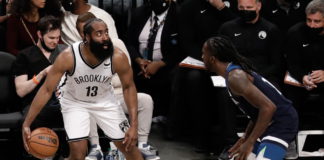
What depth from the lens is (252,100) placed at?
15.3ft

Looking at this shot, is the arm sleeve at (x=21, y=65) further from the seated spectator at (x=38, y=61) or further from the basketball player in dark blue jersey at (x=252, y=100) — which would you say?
the basketball player in dark blue jersey at (x=252, y=100)

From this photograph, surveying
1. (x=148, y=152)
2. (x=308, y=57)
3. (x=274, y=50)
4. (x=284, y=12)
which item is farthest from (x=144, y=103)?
(x=284, y=12)

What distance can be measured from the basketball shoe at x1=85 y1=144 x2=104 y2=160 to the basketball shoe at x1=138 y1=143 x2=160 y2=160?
16.0 inches

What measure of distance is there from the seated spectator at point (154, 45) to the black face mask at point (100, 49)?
5.02ft

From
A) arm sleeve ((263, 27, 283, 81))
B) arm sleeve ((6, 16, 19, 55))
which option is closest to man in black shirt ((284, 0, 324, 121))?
arm sleeve ((263, 27, 283, 81))

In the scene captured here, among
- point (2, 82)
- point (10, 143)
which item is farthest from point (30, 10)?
point (10, 143)

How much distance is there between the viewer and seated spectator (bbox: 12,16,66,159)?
6.14m

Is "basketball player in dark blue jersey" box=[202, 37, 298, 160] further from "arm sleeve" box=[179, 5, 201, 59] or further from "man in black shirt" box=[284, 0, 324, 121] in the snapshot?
"arm sleeve" box=[179, 5, 201, 59]

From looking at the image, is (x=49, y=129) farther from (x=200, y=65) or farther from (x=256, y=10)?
(x=256, y=10)

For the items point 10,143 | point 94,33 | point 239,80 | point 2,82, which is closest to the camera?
point 239,80

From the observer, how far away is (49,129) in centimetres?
572

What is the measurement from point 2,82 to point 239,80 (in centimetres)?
273

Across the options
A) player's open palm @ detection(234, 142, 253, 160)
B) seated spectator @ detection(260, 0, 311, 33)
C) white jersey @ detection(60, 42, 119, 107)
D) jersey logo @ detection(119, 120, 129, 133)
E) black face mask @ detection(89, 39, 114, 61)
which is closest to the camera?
player's open palm @ detection(234, 142, 253, 160)

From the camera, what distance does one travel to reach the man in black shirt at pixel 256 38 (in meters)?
6.51
